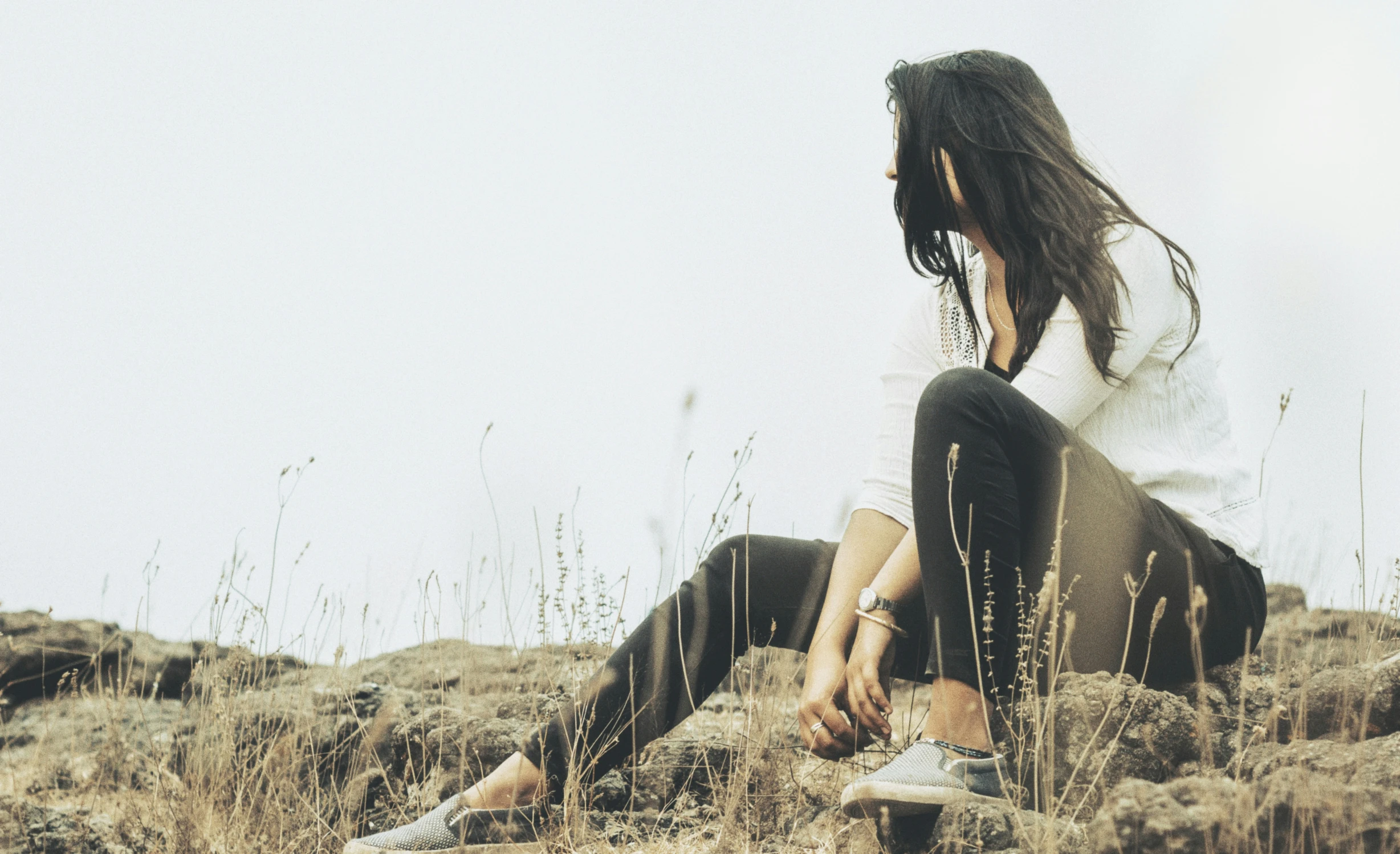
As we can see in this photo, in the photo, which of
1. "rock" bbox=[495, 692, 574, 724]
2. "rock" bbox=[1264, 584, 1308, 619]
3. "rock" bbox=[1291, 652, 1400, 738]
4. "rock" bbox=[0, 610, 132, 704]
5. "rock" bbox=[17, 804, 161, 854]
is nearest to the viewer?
"rock" bbox=[1291, 652, 1400, 738]

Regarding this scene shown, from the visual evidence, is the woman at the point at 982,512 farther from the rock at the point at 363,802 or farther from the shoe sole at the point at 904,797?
the rock at the point at 363,802

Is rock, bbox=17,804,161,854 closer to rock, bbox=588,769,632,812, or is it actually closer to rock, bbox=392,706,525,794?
rock, bbox=392,706,525,794

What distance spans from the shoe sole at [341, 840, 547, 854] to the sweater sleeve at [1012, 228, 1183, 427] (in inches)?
50.0

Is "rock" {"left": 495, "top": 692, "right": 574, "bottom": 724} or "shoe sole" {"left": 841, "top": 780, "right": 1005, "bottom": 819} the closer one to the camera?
"shoe sole" {"left": 841, "top": 780, "right": 1005, "bottom": 819}

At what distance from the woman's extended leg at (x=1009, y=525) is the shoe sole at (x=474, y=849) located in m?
0.84

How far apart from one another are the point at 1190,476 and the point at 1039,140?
0.76m

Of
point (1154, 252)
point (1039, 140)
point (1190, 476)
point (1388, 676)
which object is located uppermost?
point (1039, 140)

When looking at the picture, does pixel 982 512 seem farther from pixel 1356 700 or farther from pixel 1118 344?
pixel 1356 700

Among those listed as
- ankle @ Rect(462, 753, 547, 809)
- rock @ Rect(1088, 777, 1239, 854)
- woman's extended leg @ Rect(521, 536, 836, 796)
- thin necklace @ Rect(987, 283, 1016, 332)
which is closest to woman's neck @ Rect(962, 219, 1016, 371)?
thin necklace @ Rect(987, 283, 1016, 332)

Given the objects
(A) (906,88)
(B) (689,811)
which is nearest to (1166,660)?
(B) (689,811)

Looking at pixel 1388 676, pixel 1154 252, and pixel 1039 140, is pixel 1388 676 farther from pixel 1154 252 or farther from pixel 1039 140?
pixel 1039 140

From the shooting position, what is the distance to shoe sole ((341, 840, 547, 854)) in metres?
1.99

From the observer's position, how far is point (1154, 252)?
2125 mm

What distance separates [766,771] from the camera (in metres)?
2.39
